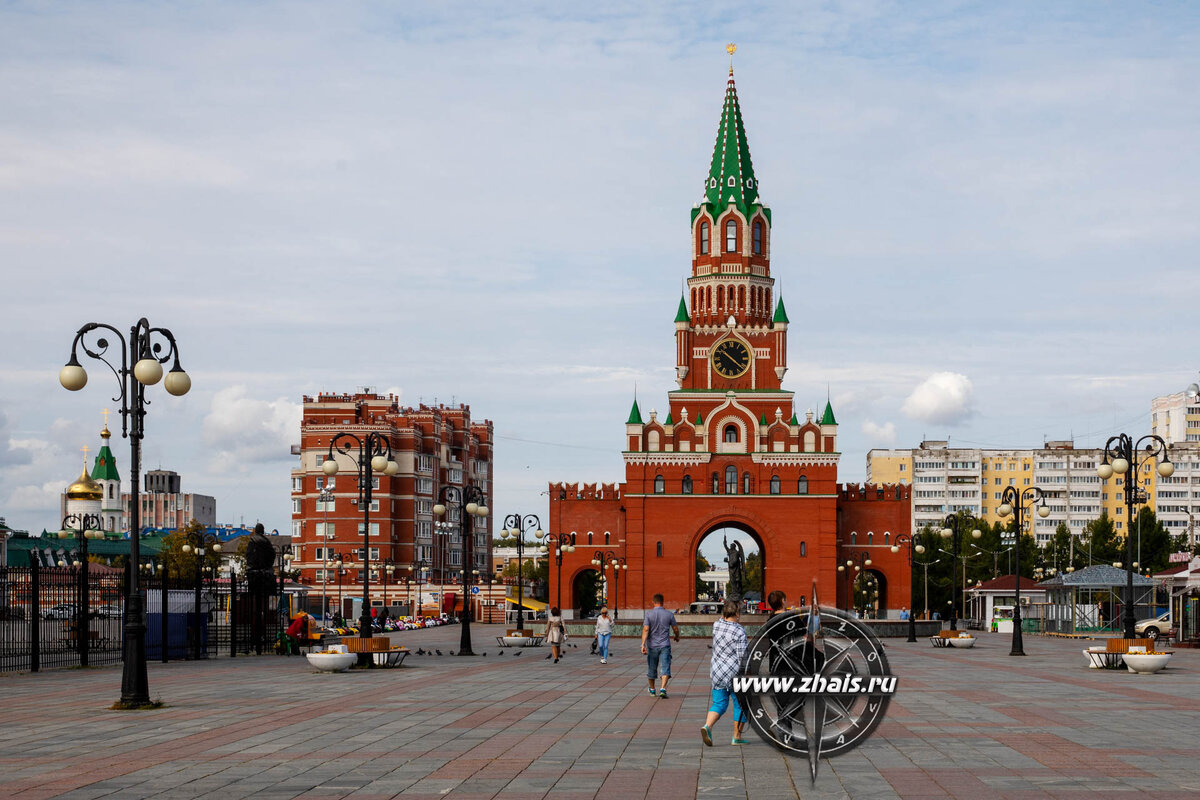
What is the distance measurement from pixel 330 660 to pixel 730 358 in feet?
205

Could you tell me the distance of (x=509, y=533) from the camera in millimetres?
57031

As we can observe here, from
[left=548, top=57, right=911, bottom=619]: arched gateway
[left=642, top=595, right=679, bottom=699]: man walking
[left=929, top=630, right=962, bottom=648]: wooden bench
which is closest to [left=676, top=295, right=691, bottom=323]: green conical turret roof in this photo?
[left=548, top=57, right=911, bottom=619]: arched gateway

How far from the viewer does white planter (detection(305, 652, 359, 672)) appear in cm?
2830

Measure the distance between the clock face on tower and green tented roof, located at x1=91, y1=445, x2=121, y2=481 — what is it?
85.8 meters

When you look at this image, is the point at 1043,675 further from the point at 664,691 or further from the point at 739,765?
the point at 739,765

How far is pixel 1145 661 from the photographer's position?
28609 millimetres

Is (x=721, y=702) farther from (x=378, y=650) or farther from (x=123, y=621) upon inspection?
(x=123, y=621)

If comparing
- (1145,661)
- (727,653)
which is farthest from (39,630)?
(1145,661)

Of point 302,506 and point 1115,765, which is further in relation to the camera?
point 302,506

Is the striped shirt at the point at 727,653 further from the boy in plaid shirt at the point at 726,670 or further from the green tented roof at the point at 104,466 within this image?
the green tented roof at the point at 104,466

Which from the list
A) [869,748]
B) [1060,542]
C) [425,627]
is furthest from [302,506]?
[869,748]

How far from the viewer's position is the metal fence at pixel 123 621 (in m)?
29.0

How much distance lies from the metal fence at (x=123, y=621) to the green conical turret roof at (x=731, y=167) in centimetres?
5776

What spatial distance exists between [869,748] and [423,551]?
96.4m
